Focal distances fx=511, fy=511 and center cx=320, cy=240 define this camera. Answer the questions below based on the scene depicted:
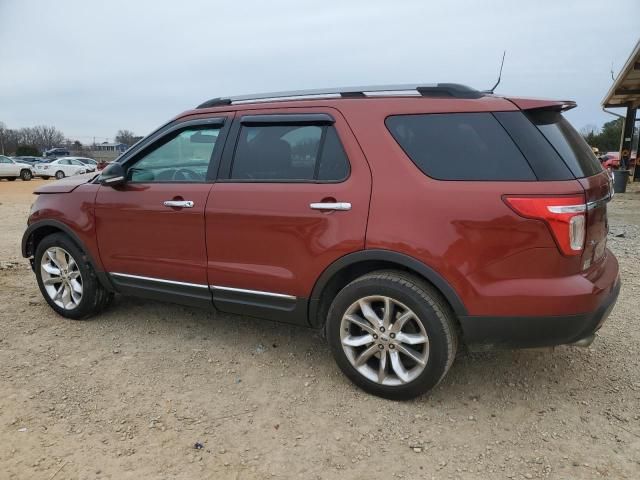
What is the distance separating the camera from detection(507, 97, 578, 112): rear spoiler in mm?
2771

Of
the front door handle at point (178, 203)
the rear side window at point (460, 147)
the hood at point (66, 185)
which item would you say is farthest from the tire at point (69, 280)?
the rear side window at point (460, 147)

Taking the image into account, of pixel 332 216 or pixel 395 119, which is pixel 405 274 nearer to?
pixel 332 216

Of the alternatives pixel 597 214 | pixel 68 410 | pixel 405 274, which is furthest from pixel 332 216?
pixel 68 410

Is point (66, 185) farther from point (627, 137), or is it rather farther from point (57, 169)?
point (57, 169)

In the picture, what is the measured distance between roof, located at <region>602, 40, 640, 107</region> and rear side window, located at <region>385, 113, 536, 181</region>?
12021mm

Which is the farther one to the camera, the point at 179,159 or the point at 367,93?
the point at 179,159

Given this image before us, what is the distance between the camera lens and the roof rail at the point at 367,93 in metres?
2.96

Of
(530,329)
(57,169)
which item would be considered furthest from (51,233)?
(57,169)

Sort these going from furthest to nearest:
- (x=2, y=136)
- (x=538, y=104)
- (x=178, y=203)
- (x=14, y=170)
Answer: (x=2, y=136) → (x=14, y=170) → (x=178, y=203) → (x=538, y=104)

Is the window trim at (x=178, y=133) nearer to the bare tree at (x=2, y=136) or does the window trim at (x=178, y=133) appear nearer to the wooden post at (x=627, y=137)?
the wooden post at (x=627, y=137)

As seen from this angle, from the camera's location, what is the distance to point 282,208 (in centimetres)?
323

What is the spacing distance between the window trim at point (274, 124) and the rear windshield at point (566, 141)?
1.09 metres

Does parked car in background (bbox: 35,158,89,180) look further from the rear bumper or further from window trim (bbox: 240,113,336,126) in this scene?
the rear bumper

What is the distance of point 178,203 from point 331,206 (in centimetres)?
122
